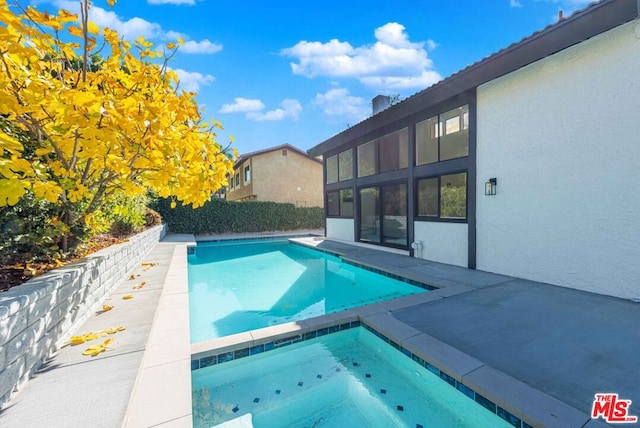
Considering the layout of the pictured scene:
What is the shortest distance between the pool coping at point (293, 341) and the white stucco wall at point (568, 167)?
10.8ft

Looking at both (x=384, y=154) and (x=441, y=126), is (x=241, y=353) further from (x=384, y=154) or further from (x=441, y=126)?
(x=384, y=154)

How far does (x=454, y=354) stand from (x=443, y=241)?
565 cm

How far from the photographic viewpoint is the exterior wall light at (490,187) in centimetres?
699

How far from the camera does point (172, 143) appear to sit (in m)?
3.06

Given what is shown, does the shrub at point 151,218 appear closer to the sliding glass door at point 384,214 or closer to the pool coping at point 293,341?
the pool coping at point 293,341

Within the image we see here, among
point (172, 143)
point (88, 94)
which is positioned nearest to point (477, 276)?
point (172, 143)

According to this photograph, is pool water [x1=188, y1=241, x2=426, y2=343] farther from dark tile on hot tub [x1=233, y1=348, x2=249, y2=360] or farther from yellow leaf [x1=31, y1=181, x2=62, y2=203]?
yellow leaf [x1=31, y1=181, x2=62, y2=203]

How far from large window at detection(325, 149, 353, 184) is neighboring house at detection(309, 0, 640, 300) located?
13.0 ft

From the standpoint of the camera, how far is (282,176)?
80.5 ft

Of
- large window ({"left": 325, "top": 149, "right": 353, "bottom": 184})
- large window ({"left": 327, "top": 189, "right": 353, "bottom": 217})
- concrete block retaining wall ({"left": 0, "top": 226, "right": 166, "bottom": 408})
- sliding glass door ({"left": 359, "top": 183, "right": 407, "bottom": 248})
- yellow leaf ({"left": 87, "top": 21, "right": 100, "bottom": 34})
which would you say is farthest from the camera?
large window ({"left": 327, "top": 189, "right": 353, "bottom": 217})

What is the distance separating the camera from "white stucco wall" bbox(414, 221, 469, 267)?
25.9ft

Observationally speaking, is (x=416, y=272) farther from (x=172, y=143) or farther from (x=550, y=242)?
(x=172, y=143)

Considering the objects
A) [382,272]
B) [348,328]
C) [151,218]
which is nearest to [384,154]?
[382,272]

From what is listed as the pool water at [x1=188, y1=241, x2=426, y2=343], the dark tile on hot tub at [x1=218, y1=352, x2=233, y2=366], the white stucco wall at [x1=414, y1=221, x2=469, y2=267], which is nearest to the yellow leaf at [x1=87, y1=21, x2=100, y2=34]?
the dark tile on hot tub at [x1=218, y1=352, x2=233, y2=366]
